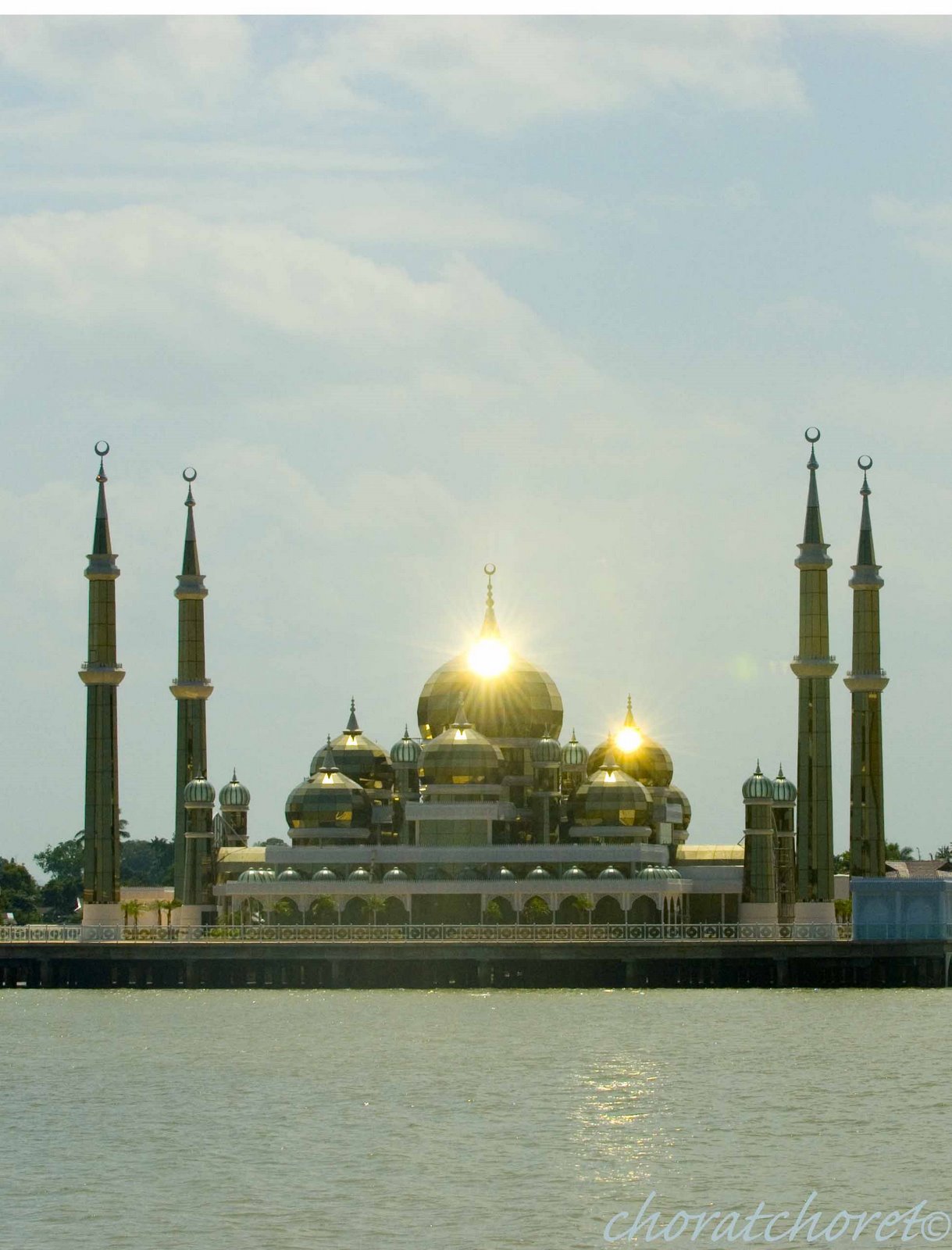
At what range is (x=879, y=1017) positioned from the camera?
89.9 meters

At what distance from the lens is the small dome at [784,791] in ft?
412

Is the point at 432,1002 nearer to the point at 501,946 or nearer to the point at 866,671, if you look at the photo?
the point at 501,946

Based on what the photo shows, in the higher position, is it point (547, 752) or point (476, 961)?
point (547, 752)

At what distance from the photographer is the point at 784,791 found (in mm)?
125812

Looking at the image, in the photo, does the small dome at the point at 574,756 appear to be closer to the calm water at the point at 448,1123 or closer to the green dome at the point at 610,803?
the green dome at the point at 610,803

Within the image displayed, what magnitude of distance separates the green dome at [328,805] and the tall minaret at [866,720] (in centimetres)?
2279

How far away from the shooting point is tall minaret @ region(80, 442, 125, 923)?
125 m

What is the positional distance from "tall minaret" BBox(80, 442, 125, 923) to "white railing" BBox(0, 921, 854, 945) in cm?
778

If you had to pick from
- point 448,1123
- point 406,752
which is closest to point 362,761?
point 406,752

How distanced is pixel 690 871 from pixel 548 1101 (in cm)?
6093

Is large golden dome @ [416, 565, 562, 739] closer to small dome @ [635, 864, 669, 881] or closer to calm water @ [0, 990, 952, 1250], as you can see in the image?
small dome @ [635, 864, 669, 881]

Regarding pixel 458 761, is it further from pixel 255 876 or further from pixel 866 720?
pixel 866 720

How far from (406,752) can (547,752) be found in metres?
6.34

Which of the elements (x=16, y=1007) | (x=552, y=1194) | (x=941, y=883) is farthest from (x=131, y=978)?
(x=552, y=1194)
